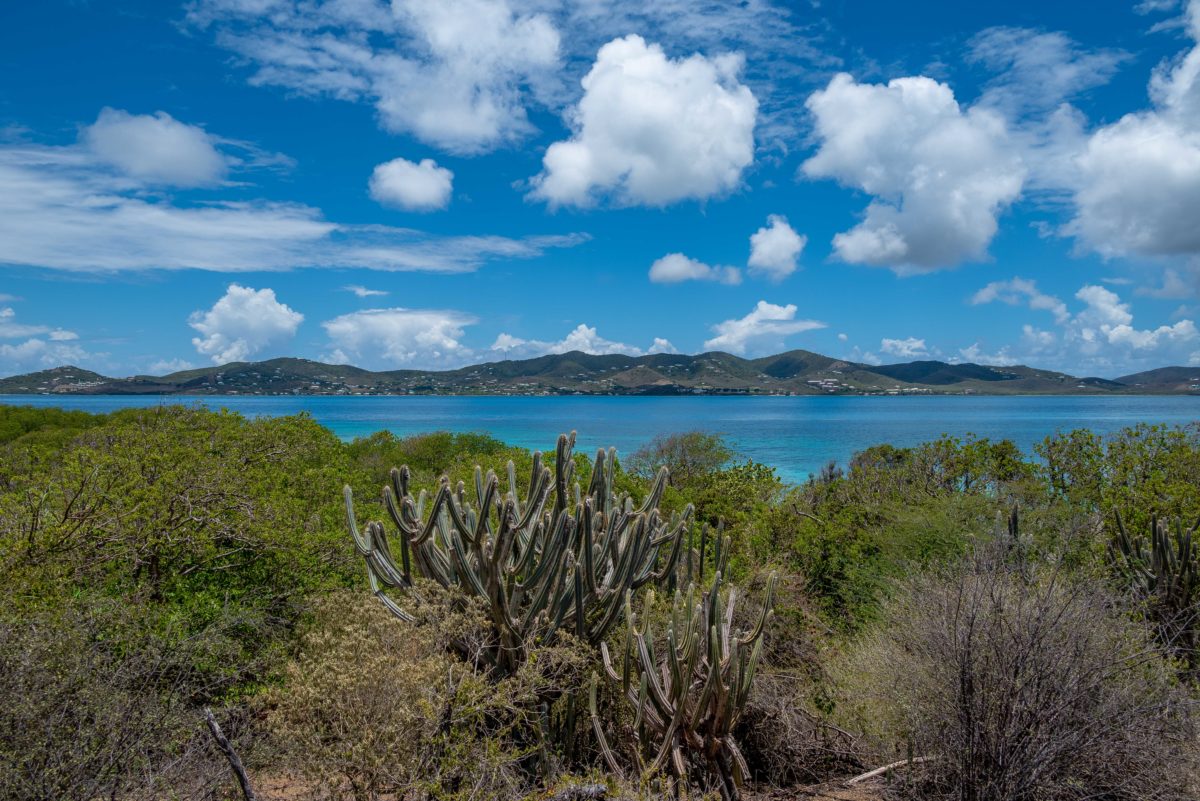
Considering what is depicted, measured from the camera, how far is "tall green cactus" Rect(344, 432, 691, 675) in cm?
770

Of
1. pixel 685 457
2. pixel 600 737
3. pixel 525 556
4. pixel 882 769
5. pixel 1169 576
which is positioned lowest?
pixel 882 769

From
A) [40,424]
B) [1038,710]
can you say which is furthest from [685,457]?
[40,424]

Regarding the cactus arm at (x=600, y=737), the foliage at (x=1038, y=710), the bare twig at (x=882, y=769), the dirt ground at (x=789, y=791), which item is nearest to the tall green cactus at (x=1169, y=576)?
the foliage at (x=1038, y=710)

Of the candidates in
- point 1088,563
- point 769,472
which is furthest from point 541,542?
point 769,472

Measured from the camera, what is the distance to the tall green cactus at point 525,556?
7.70m

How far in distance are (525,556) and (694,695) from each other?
2404mm

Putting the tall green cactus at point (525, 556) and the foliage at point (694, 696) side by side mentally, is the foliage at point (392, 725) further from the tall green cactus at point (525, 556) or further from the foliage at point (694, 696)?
the foliage at point (694, 696)

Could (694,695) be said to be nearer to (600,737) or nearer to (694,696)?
(694,696)

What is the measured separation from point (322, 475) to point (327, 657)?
10673 millimetres

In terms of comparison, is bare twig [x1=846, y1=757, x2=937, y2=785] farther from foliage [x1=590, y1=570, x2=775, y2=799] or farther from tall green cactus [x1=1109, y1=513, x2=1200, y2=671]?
tall green cactus [x1=1109, y1=513, x2=1200, y2=671]

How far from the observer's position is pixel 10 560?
28.1 ft

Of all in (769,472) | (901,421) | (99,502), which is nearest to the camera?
(99,502)

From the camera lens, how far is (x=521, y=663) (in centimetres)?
786

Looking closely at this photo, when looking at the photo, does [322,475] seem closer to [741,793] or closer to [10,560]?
[10,560]
